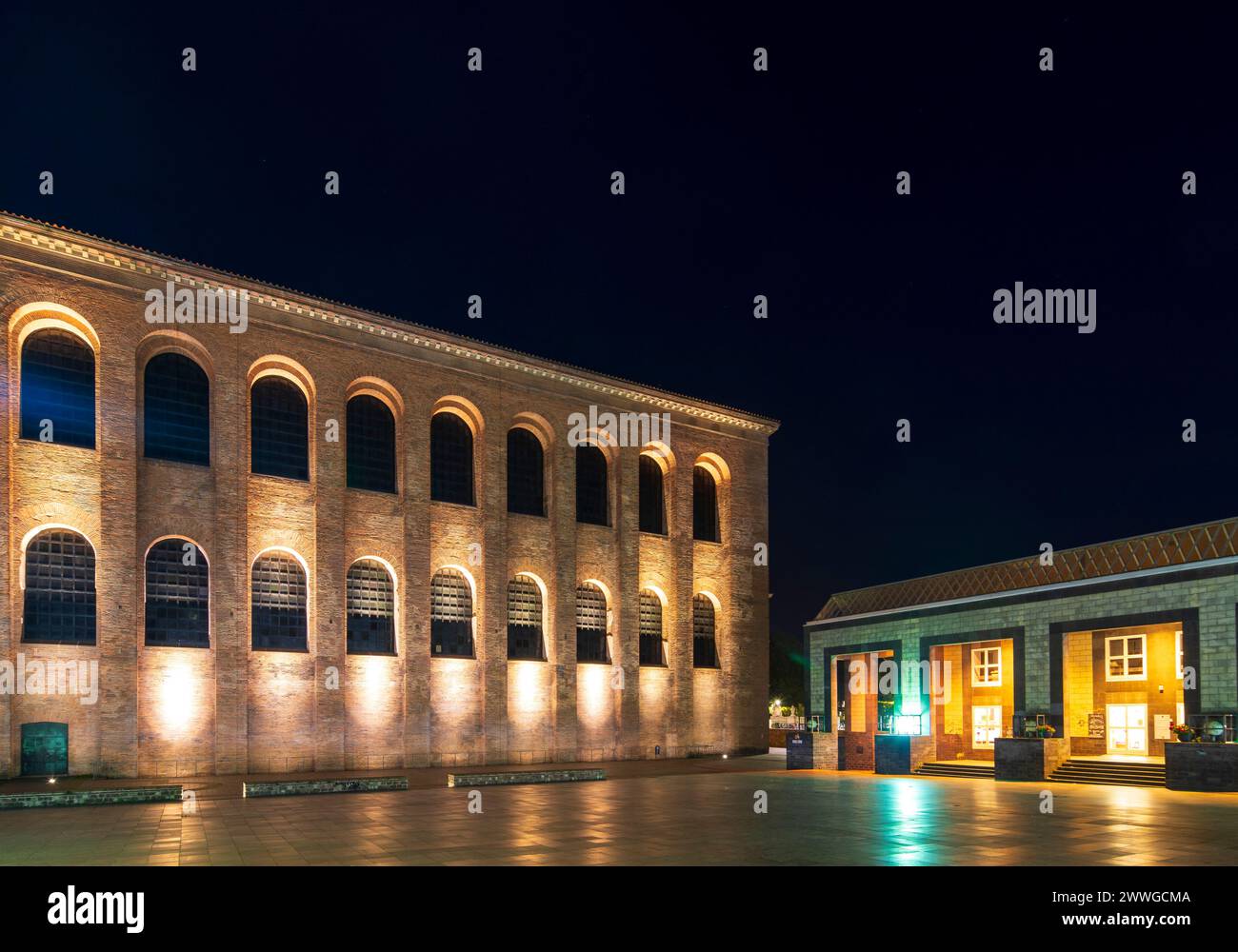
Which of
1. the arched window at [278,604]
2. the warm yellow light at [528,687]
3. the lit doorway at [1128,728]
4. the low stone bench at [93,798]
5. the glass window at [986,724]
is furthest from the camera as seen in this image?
the warm yellow light at [528,687]

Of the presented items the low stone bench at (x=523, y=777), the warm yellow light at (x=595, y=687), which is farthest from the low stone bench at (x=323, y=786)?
the warm yellow light at (x=595, y=687)

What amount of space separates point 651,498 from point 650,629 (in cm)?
540

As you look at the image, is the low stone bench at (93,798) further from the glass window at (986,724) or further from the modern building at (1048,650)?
the glass window at (986,724)

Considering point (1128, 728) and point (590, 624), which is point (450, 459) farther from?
point (1128, 728)

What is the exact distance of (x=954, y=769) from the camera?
30594 mm

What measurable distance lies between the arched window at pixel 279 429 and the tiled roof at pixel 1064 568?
70.8ft

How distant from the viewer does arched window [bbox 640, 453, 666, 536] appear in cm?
4147

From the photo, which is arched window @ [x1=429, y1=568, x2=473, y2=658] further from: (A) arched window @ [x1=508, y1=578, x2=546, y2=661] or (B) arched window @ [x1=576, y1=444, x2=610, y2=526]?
(B) arched window @ [x1=576, y1=444, x2=610, y2=526]

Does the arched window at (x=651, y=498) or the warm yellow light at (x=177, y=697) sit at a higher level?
the arched window at (x=651, y=498)

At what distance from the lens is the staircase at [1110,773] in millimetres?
25122

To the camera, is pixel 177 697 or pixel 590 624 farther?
pixel 590 624

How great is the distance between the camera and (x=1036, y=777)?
27.4 metres

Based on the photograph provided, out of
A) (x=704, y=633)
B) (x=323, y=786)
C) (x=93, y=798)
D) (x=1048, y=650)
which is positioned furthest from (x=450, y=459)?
(x=1048, y=650)
